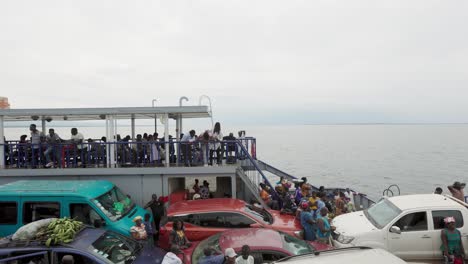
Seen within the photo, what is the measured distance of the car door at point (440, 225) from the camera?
8266mm

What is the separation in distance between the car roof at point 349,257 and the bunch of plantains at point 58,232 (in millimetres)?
3550

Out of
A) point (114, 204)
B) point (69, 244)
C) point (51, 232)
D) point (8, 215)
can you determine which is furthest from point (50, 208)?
point (69, 244)

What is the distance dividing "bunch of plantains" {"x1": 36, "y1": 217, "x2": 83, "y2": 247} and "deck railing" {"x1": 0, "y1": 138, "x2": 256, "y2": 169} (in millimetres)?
5109

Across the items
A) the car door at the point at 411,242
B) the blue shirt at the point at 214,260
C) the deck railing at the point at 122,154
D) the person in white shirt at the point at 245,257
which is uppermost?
the deck railing at the point at 122,154

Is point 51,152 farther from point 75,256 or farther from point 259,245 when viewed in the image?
point 259,245

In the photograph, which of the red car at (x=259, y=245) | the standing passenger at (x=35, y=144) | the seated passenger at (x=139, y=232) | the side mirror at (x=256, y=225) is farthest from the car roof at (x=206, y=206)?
the standing passenger at (x=35, y=144)

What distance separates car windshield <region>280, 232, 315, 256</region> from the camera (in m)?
6.56

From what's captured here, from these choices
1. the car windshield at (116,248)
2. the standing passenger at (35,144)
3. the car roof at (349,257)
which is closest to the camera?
the car roof at (349,257)

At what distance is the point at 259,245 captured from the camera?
6477 mm

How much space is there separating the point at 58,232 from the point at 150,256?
5.17ft

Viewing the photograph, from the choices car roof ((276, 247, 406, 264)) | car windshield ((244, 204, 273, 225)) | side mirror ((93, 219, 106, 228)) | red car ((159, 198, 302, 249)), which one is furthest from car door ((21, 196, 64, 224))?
car roof ((276, 247, 406, 264))

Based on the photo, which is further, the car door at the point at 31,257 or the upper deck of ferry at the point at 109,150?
the upper deck of ferry at the point at 109,150

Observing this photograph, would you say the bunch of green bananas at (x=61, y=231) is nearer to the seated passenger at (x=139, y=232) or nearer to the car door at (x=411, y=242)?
the seated passenger at (x=139, y=232)

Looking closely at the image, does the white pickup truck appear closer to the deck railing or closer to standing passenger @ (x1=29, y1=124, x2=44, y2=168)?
the deck railing
